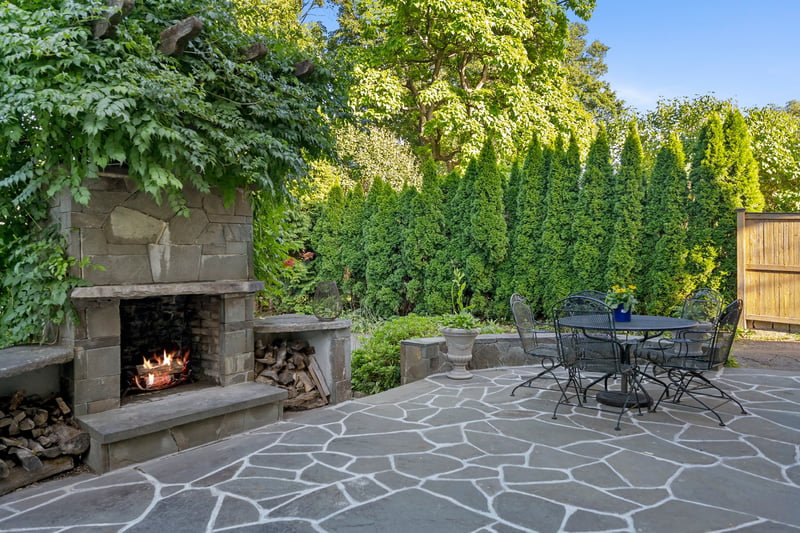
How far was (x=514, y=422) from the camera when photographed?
392 cm

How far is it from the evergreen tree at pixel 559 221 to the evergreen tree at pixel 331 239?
13.8 feet

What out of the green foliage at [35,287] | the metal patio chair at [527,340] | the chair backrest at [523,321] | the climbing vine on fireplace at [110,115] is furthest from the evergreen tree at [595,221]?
the green foliage at [35,287]

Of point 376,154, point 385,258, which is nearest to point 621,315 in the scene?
point 385,258

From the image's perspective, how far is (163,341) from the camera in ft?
14.2

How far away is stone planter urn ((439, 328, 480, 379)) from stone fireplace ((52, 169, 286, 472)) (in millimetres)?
1947

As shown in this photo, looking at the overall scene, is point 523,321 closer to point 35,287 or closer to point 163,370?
point 163,370

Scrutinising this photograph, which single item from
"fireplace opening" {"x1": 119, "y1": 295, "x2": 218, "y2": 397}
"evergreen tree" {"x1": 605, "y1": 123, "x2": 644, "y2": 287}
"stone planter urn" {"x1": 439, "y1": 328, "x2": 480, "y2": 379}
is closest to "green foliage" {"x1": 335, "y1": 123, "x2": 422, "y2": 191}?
"evergreen tree" {"x1": 605, "y1": 123, "x2": 644, "y2": 287}

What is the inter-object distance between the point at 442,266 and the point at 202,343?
16.8 feet

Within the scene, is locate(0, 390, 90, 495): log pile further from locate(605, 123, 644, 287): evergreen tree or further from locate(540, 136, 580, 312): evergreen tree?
locate(605, 123, 644, 287): evergreen tree

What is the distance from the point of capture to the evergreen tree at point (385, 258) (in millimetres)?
9391

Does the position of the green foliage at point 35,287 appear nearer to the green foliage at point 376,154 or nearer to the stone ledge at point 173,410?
the stone ledge at point 173,410

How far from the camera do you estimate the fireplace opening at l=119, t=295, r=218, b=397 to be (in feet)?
13.1

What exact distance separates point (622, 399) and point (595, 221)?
383 centimetres

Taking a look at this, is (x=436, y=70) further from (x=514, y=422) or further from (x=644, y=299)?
(x=514, y=422)
